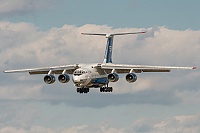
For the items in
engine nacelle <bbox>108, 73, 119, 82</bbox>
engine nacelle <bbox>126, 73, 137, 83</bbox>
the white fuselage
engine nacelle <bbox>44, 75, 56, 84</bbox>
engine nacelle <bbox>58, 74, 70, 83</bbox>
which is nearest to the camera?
the white fuselage

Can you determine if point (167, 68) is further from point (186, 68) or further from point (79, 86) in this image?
point (79, 86)

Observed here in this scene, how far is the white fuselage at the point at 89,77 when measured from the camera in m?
135

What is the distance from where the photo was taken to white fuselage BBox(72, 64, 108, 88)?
5330 inches

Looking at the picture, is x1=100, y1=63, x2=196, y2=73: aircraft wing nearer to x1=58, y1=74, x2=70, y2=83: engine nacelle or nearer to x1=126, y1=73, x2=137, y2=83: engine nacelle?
x1=126, y1=73, x2=137, y2=83: engine nacelle

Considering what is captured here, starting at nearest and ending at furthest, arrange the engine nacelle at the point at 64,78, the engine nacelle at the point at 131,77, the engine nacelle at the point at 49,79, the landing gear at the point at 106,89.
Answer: the engine nacelle at the point at 131,77
the engine nacelle at the point at 64,78
the engine nacelle at the point at 49,79
the landing gear at the point at 106,89

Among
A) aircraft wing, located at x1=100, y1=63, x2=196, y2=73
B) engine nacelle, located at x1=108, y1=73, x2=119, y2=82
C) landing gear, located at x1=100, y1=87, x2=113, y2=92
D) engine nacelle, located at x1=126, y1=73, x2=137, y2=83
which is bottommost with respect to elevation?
engine nacelle, located at x1=126, y1=73, x2=137, y2=83

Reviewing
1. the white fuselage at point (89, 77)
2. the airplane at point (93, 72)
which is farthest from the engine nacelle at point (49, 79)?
the white fuselage at point (89, 77)

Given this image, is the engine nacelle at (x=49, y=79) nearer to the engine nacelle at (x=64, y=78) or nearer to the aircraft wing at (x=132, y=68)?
the engine nacelle at (x=64, y=78)

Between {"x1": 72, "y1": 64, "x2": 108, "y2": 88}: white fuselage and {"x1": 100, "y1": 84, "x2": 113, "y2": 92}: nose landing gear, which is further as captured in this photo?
{"x1": 100, "y1": 84, "x2": 113, "y2": 92}: nose landing gear

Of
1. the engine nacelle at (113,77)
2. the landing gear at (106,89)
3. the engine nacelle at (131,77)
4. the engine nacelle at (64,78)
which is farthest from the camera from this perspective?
the landing gear at (106,89)

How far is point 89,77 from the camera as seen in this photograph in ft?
447

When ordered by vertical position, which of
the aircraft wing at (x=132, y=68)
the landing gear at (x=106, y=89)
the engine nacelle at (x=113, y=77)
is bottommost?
the engine nacelle at (x=113, y=77)

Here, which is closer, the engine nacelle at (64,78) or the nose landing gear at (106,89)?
the engine nacelle at (64,78)

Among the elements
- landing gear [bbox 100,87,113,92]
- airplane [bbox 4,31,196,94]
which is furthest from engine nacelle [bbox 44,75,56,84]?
landing gear [bbox 100,87,113,92]
